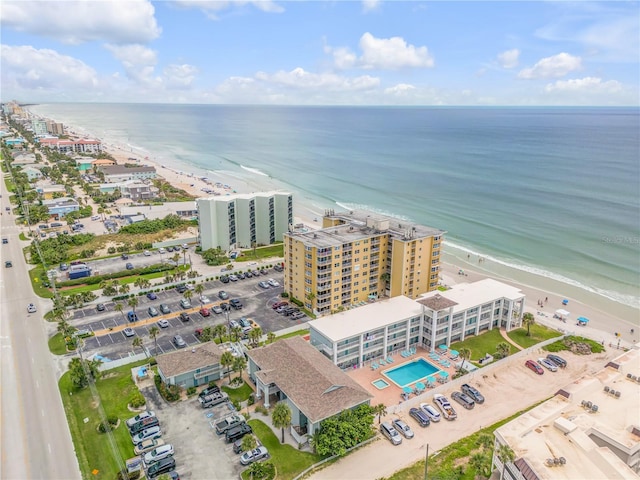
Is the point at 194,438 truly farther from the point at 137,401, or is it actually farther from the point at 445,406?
the point at 445,406

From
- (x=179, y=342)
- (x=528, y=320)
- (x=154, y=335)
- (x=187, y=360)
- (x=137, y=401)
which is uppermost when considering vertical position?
(x=154, y=335)

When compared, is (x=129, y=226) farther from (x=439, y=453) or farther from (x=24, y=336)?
(x=439, y=453)

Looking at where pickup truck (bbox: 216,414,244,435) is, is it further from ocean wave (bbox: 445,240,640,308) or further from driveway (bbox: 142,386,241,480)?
ocean wave (bbox: 445,240,640,308)

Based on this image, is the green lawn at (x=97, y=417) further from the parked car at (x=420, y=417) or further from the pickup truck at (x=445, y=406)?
the pickup truck at (x=445, y=406)

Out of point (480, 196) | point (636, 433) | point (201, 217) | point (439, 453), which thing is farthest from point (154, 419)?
point (480, 196)

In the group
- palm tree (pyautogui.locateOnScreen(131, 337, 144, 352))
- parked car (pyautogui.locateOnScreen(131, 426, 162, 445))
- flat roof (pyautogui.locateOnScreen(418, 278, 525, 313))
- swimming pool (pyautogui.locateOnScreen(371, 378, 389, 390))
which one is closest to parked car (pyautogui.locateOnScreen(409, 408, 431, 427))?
swimming pool (pyautogui.locateOnScreen(371, 378, 389, 390))

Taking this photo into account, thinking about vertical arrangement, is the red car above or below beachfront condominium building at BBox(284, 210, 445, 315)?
below

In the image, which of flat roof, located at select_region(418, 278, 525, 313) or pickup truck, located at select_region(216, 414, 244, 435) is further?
flat roof, located at select_region(418, 278, 525, 313)

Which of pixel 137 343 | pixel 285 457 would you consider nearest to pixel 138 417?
pixel 137 343
